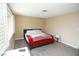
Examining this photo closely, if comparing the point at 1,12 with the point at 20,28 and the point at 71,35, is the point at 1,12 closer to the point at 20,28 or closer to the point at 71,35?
the point at 71,35

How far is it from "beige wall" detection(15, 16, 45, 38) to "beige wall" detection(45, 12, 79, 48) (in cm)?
108

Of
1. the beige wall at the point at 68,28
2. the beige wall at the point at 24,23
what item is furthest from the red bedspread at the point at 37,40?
the beige wall at the point at 24,23

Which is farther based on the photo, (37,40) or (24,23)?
(24,23)

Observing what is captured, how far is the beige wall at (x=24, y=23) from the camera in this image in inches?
193

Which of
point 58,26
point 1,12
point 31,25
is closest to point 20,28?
point 31,25

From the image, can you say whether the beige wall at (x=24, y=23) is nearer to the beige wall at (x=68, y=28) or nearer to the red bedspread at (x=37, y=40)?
the beige wall at (x=68, y=28)

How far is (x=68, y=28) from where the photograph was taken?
3.87 meters

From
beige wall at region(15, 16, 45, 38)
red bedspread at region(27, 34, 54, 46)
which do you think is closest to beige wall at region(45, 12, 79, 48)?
red bedspread at region(27, 34, 54, 46)

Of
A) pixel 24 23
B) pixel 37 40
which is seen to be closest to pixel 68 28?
pixel 37 40

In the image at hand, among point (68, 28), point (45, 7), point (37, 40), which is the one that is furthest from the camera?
point (68, 28)

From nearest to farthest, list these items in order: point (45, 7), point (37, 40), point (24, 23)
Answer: point (45, 7)
point (37, 40)
point (24, 23)

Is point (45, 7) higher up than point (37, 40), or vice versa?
point (45, 7)

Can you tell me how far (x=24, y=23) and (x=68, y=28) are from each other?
2.83m

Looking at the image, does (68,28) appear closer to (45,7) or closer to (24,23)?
(45,7)
